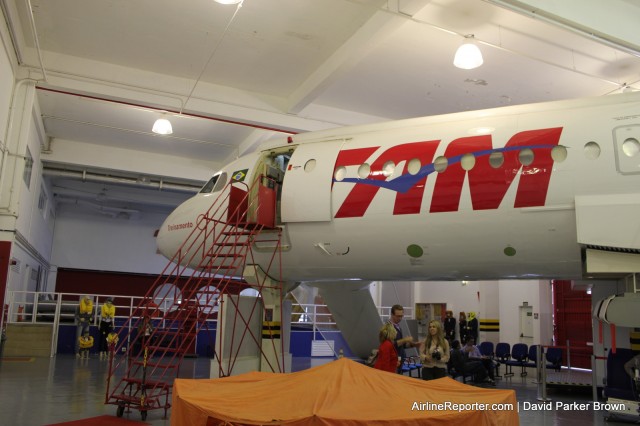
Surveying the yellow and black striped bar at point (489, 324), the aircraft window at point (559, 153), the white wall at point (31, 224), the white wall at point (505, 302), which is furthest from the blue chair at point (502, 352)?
the white wall at point (31, 224)

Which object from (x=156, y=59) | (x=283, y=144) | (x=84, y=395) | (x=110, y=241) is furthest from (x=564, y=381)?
Result: (x=110, y=241)

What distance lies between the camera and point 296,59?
45.1 ft

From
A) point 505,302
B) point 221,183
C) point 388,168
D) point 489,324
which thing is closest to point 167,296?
point 221,183

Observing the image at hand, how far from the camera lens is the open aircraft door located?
30.8 ft

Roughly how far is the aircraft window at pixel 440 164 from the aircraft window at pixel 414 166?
252 mm

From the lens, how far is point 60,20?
1237cm

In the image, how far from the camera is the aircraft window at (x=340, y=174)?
9.34m

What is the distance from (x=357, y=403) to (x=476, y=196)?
4259mm

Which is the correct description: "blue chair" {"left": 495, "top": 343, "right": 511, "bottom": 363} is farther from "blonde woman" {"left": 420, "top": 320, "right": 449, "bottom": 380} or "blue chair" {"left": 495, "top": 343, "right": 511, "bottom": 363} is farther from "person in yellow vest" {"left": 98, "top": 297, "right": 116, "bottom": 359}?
"person in yellow vest" {"left": 98, "top": 297, "right": 116, "bottom": 359}

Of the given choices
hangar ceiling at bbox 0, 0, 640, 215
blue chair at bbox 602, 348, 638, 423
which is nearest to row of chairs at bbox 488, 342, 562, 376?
blue chair at bbox 602, 348, 638, 423

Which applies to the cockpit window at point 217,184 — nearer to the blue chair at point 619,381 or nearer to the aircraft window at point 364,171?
the aircraft window at point 364,171

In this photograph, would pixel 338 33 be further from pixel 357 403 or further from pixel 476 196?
pixel 357 403

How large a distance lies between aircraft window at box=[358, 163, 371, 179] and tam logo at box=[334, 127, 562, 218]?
61mm

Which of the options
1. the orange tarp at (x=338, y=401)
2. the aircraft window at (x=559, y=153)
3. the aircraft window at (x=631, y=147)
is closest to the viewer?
the orange tarp at (x=338, y=401)
